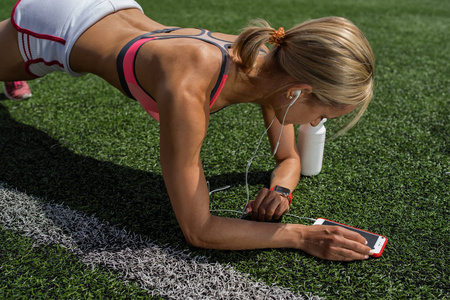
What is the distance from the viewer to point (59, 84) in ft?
11.6

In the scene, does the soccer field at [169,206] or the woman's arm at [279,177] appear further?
the woman's arm at [279,177]

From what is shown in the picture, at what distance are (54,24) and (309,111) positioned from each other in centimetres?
138

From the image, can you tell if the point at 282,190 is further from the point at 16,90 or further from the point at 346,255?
the point at 16,90

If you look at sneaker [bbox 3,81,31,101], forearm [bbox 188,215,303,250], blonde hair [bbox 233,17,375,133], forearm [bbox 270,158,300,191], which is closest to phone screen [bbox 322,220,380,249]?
forearm [bbox 188,215,303,250]

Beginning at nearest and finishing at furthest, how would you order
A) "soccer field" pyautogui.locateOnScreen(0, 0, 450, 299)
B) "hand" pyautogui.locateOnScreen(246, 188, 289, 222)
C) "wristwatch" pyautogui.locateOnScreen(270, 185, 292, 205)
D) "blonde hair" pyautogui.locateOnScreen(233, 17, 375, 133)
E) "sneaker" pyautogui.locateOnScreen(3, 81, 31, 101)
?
"blonde hair" pyautogui.locateOnScreen(233, 17, 375, 133)
"soccer field" pyautogui.locateOnScreen(0, 0, 450, 299)
"hand" pyautogui.locateOnScreen(246, 188, 289, 222)
"wristwatch" pyautogui.locateOnScreen(270, 185, 292, 205)
"sneaker" pyautogui.locateOnScreen(3, 81, 31, 101)

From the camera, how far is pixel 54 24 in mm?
2205

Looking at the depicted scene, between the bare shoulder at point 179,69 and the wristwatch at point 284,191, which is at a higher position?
the bare shoulder at point 179,69

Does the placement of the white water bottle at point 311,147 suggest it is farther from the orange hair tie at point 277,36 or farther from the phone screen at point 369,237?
the orange hair tie at point 277,36

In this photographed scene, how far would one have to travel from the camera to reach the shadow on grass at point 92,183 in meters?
2.11

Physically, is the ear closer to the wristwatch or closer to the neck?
the neck

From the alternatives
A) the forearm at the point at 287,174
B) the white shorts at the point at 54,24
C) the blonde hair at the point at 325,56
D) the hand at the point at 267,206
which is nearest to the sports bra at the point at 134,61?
the blonde hair at the point at 325,56

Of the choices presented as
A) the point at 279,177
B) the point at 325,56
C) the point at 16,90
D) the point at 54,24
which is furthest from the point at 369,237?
the point at 16,90

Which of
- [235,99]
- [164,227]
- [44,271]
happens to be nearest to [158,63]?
[235,99]

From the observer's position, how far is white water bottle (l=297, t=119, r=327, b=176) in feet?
7.73
